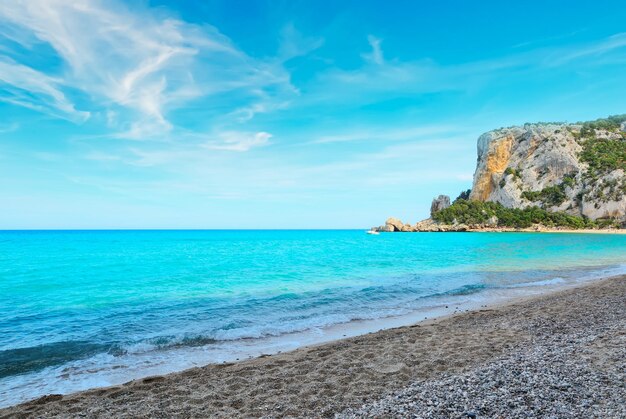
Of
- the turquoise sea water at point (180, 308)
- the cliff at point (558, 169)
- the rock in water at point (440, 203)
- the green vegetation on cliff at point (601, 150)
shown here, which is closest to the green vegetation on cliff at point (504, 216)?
the cliff at point (558, 169)

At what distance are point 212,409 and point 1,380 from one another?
18.3 feet

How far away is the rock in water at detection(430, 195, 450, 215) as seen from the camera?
143 metres

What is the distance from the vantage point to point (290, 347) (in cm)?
1021

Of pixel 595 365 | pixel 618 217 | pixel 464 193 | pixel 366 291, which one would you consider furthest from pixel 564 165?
pixel 595 365

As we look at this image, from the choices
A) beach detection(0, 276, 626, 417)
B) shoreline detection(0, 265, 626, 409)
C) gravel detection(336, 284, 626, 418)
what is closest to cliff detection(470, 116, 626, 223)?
shoreline detection(0, 265, 626, 409)

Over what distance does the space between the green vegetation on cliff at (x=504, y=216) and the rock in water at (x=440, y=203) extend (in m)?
9.66

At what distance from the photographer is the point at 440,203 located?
145125 mm

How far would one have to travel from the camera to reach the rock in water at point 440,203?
143 metres

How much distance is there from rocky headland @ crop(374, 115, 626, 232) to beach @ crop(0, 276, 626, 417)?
110 metres

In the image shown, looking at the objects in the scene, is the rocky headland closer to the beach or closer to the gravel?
the beach

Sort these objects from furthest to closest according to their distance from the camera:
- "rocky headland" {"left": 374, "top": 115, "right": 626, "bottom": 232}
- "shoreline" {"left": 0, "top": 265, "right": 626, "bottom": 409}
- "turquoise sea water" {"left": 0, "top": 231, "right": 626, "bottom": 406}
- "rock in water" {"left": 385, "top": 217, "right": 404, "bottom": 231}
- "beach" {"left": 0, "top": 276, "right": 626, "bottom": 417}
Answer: "rock in water" {"left": 385, "top": 217, "right": 404, "bottom": 231}
"rocky headland" {"left": 374, "top": 115, "right": 626, "bottom": 232}
"turquoise sea water" {"left": 0, "top": 231, "right": 626, "bottom": 406}
"shoreline" {"left": 0, "top": 265, "right": 626, "bottom": 409}
"beach" {"left": 0, "top": 276, "right": 626, "bottom": 417}

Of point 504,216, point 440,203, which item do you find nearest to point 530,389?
point 504,216

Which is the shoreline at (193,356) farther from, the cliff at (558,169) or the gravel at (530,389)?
the cliff at (558,169)

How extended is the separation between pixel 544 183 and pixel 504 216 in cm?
1740
